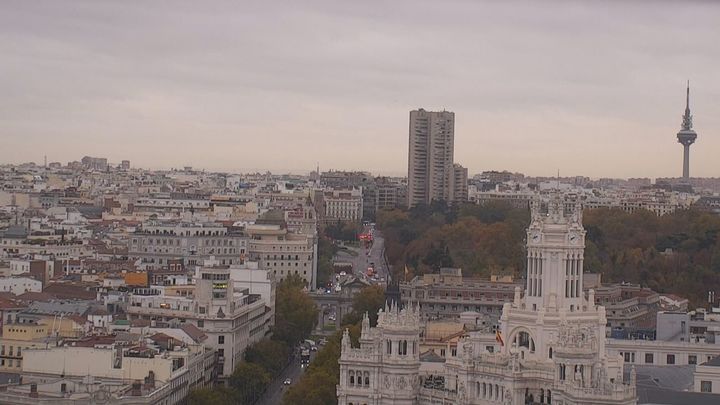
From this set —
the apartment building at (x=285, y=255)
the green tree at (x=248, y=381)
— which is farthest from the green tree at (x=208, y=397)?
the apartment building at (x=285, y=255)

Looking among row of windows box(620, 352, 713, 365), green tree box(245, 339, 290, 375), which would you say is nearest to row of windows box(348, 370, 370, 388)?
row of windows box(620, 352, 713, 365)

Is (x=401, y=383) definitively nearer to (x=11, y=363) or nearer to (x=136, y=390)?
(x=136, y=390)

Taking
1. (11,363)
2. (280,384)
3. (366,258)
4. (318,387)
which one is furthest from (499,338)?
(366,258)

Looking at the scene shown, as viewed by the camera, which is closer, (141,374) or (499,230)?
(141,374)

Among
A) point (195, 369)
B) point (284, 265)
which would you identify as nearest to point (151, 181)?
point (284, 265)

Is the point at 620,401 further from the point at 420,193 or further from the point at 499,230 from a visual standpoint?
the point at 420,193

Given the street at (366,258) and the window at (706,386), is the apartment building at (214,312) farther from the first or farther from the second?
the street at (366,258)
